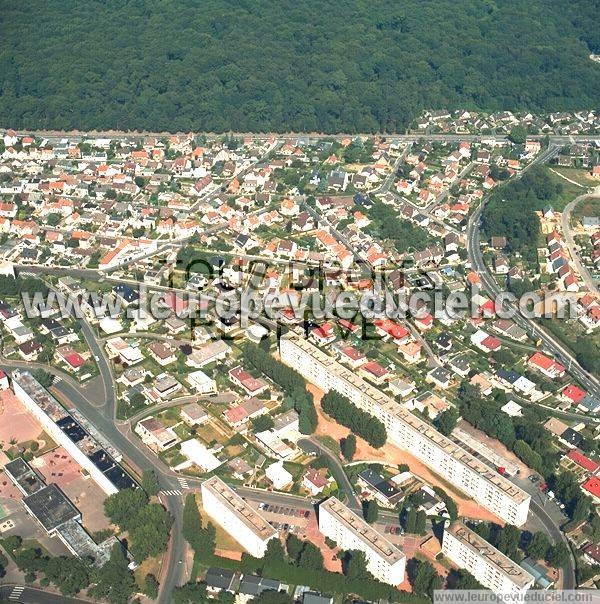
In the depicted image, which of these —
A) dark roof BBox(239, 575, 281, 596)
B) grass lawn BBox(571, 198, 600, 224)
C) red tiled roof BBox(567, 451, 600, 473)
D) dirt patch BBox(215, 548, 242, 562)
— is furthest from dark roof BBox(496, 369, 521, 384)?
grass lawn BBox(571, 198, 600, 224)

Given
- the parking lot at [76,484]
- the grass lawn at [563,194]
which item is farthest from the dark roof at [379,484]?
the grass lawn at [563,194]

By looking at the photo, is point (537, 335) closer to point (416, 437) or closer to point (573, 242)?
point (573, 242)

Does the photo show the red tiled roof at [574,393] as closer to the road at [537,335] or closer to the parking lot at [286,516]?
the road at [537,335]

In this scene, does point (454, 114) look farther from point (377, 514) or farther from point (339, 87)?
point (377, 514)

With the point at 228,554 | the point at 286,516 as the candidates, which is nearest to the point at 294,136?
the point at 286,516

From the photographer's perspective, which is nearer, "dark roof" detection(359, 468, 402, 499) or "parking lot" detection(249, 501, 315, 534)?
"parking lot" detection(249, 501, 315, 534)

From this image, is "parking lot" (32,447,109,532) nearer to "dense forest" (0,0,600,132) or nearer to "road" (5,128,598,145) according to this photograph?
"road" (5,128,598,145)
